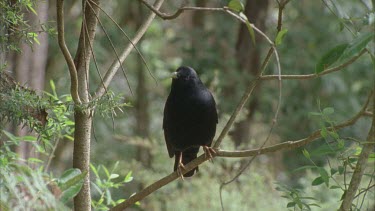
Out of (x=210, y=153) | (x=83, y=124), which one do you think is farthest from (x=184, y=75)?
(x=83, y=124)

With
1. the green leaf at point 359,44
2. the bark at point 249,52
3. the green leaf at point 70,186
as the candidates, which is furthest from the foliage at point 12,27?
the bark at point 249,52

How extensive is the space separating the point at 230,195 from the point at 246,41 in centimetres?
268

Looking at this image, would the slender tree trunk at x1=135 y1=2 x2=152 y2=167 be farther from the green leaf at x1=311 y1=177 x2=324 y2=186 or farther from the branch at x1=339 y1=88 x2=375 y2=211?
the branch at x1=339 y1=88 x2=375 y2=211

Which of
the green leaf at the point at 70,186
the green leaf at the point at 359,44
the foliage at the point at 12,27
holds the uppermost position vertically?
the foliage at the point at 12,27

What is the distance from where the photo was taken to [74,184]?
6.43 feet

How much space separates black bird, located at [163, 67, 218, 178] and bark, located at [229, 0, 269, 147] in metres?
3.95

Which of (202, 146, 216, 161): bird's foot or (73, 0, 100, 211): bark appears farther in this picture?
(202, 146, 216, 161): bird's foot

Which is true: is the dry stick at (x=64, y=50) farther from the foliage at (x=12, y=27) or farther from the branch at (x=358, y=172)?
the branch at (x=358, y=172)

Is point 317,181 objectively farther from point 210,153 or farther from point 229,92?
point 229,92

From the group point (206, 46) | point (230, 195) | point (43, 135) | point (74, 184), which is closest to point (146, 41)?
point (206, 46)

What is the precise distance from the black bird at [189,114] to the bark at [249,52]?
12.9 feet

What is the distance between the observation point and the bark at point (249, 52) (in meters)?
8.20

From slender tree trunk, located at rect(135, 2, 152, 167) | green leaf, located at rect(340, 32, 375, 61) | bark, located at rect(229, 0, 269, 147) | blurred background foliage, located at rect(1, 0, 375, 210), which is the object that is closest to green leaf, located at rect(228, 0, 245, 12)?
green leaf, located at rect(340, 32, 375, 61)

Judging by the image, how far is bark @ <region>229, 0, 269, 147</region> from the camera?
8203 mm
